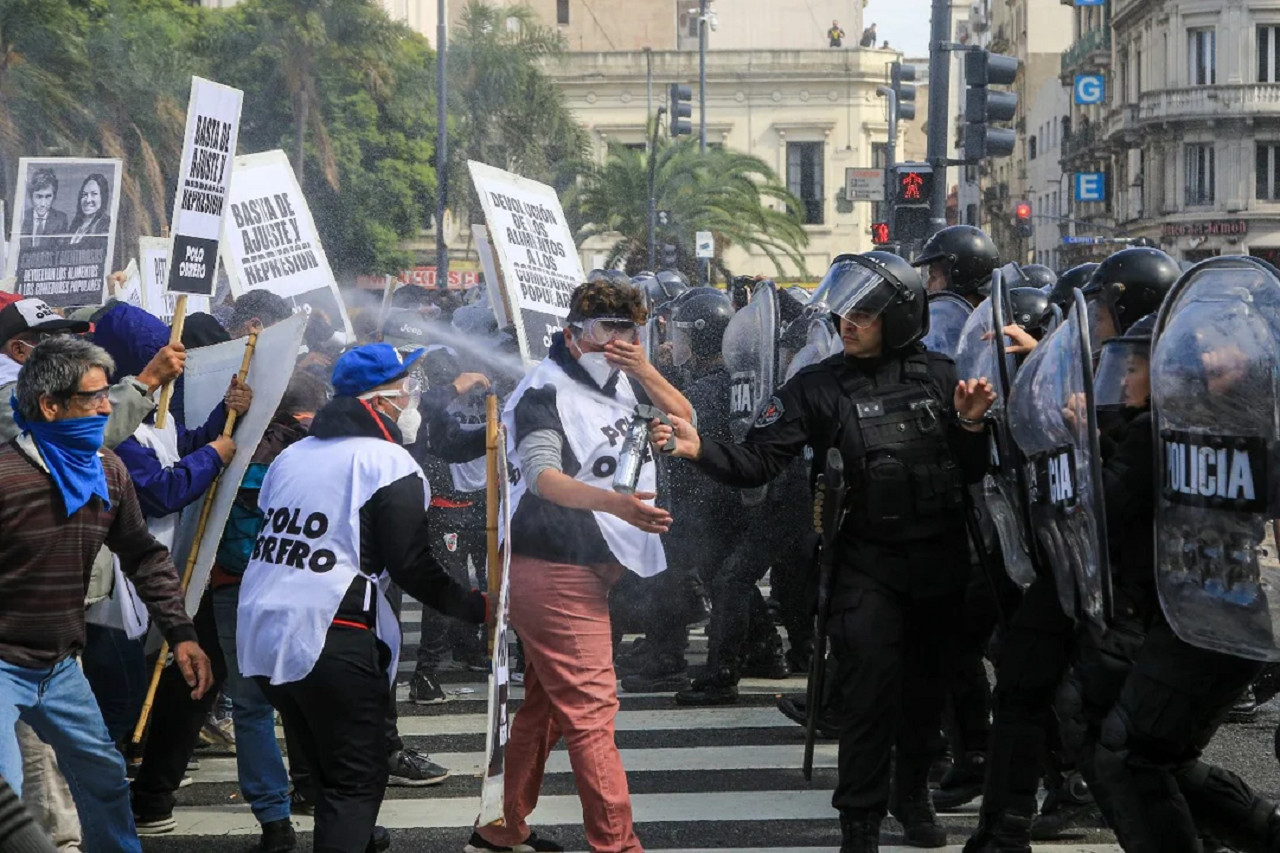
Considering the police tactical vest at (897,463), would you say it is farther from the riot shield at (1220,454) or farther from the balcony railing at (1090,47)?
the balcony railing at (1090,47)

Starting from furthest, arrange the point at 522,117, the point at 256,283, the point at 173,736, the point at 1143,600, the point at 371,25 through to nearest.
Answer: the point at 522,117
the point at 371,25
the point at 256,283
the point at 173,736
the point at 1143,600

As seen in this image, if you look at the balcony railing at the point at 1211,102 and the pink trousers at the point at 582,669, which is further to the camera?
the balcony railing at the point at 1211,102

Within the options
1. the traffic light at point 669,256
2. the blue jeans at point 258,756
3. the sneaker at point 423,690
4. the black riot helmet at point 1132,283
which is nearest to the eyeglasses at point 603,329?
the blue jeans at point 258,756

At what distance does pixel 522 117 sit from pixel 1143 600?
47.5 m

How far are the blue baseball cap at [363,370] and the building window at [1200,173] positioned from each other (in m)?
56.9

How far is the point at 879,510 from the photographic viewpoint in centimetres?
555

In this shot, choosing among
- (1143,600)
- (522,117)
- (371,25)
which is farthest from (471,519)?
(522,117)

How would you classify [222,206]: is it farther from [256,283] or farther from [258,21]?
[258,21]

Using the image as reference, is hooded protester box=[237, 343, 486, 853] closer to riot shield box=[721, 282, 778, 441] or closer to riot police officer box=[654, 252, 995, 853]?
riot police officer box=[654, 252, 995, 853]

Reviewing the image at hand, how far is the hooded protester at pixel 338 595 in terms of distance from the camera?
487 cm

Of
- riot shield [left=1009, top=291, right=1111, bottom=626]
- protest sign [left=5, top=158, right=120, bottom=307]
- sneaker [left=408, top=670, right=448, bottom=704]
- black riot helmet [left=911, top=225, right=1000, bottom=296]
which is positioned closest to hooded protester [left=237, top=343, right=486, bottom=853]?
riot shield [left=1009, top=291, right=1111, bottom=626]

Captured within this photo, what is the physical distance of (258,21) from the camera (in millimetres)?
42344

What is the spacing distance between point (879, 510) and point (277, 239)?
5932 mm

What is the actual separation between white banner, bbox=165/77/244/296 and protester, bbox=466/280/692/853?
7.98 feet
